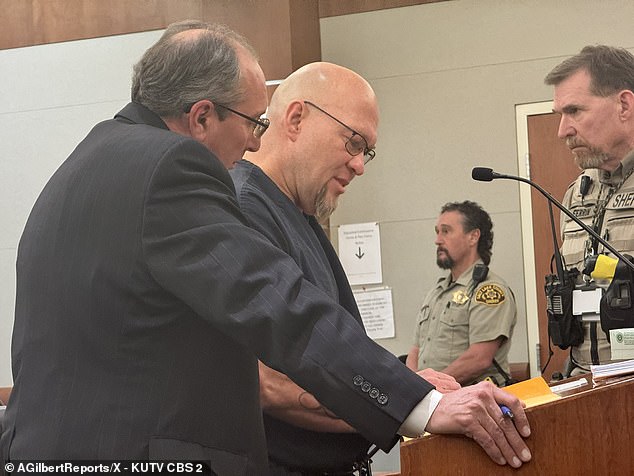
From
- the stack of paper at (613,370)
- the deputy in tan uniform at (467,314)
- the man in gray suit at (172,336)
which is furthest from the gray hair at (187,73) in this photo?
the deputy in tan uniform at (467,314)

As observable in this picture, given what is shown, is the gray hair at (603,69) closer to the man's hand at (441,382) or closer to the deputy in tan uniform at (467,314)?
the deputy in tan uniform at (467,314)

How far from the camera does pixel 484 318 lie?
15.3 ft

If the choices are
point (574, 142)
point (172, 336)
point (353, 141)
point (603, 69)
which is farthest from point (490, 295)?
point (172, 336)

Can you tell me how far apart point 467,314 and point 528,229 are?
3.31ft

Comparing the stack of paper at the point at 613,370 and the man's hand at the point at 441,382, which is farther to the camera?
the man's hand at the point at 441,382

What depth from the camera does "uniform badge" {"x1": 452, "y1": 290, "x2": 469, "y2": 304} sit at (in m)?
4.74

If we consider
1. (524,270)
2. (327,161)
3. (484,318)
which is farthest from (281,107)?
(524,270)

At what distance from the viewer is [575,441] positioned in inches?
56.1

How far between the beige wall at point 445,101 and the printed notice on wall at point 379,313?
53 millimetres

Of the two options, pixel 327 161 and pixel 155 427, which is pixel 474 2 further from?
pixel 155 427

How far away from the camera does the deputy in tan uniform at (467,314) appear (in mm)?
4582

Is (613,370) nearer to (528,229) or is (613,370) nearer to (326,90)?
(326,90)

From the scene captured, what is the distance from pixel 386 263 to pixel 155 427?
4.43m

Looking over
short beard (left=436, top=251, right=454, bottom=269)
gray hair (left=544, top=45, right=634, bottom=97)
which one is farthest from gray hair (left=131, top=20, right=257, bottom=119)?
short beard (left=436, top=251, right=454, bottom=269)
